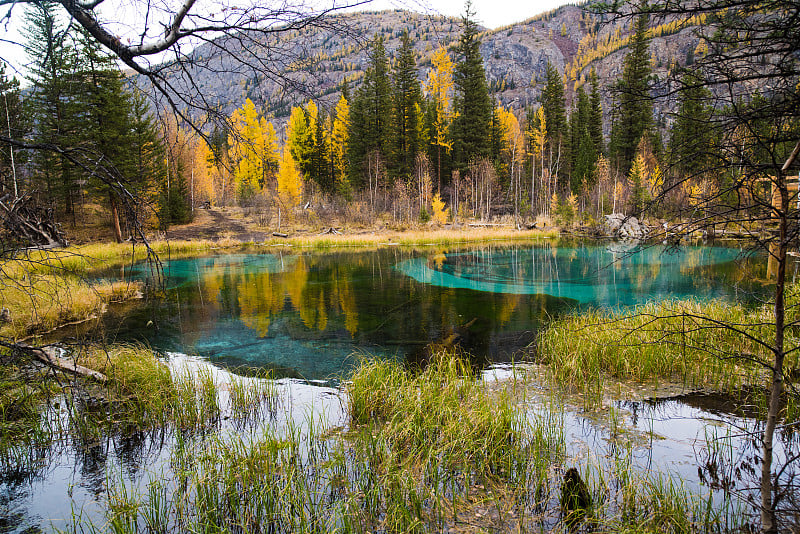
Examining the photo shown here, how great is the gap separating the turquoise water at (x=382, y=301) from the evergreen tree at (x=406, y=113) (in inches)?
941

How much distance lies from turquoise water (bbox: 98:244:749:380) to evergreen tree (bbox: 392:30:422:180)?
78.4 feet

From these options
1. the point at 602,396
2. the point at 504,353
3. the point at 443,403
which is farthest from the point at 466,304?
the point at 443,403

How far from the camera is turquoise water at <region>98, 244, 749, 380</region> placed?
8.34m

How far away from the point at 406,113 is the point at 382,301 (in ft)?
114

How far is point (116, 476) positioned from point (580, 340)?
18.1ft

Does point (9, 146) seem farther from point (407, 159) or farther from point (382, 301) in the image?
point (407, 159)

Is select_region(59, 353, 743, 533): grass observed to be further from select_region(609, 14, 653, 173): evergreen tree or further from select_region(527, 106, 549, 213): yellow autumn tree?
select_region(609, 14, 653, 173): evergreen tree

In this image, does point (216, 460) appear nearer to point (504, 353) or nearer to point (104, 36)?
point (104, 36)

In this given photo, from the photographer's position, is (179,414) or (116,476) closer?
(116,476)

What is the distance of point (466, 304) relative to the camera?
1201cm

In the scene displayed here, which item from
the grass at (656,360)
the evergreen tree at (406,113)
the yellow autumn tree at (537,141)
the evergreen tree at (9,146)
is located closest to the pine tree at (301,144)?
the evergreen tree at (406,113)

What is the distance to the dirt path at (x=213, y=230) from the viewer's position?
30641 millimetres

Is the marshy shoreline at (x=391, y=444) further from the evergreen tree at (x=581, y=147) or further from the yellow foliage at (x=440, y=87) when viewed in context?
the evergreen tree at (x=581, y=147)

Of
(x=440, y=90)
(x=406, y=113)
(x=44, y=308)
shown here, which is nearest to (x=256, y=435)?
(x=44, y=308)
